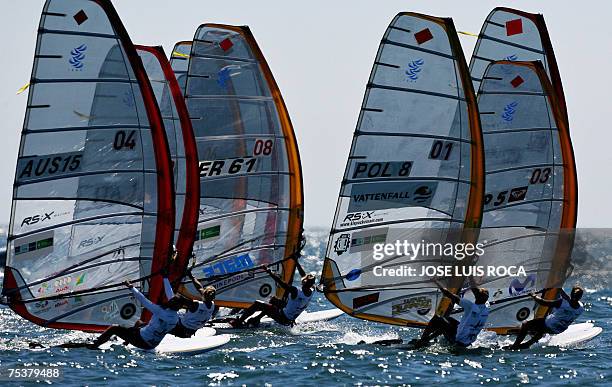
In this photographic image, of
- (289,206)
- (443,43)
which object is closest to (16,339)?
(289,206)

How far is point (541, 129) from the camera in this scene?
18297mm

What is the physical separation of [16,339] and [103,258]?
2.17 meters

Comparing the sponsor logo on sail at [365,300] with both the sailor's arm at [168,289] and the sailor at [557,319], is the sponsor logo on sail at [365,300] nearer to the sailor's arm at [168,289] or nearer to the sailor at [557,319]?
the sailor at [557,319]

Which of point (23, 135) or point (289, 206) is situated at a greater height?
point (23, 135)

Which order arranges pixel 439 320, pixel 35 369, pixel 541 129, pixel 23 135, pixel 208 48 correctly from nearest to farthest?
pixel 35 369 < pixel 23 135 < pixel 439 320 < pixel 541 129 < pixel 208 48

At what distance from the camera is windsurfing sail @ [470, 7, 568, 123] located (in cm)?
1984

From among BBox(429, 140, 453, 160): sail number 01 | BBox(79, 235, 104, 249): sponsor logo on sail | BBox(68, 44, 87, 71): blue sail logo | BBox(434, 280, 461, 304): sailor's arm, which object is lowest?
BBox(434, 280, 461, 304): sailor's arm

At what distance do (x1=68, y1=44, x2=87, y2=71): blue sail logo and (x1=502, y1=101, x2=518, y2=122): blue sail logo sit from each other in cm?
641

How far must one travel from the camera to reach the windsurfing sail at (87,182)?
1556 centimetres

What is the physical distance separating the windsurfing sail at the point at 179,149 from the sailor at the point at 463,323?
12.2 feet

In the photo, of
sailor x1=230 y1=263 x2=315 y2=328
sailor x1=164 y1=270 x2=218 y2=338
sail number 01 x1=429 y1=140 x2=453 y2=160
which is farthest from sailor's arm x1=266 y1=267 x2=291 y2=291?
sail number 01 x1=429 y1=140 x2=453 y2=160

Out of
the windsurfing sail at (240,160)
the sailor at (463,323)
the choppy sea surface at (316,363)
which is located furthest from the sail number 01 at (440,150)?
the windsurfing sail at (240,160)

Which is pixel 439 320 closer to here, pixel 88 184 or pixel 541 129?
pixel 541 129

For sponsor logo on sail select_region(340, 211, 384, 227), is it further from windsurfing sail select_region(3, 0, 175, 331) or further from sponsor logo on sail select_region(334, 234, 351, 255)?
windsurfing sail select_region(3, 0, 175, 331)
